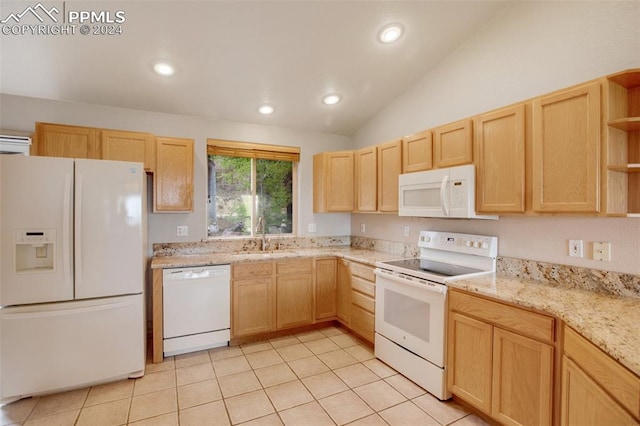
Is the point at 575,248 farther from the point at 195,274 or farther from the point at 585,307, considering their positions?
the point at 195,274

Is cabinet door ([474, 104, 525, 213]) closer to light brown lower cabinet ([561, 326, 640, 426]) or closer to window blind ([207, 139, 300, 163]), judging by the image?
light brown lower cabinet ([561, 326, 640, 426])

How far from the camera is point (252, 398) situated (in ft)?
7.52

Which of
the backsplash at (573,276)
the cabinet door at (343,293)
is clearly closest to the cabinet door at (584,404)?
the backsplash at (573,276)

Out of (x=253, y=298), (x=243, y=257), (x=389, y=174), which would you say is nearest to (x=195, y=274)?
(x=243, y=257)

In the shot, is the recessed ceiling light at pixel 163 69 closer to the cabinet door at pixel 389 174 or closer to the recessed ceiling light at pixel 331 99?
the recessed ceiling light at pixel 331 99

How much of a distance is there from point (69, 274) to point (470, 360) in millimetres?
2998

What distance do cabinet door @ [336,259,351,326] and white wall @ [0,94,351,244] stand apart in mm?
836

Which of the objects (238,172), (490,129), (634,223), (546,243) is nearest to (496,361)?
(546,243)

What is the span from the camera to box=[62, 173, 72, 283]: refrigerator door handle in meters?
2.29

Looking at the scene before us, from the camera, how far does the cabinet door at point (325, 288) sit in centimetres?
354

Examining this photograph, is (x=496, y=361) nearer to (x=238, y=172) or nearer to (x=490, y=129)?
(x=490, y=129)

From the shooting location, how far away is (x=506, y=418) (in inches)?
72.1

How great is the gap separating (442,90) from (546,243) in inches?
67.5

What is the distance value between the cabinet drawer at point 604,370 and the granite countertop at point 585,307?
40mm
